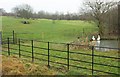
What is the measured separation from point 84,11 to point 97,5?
7.90ft

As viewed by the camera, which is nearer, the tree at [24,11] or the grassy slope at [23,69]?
the grassy slope at [23,69]

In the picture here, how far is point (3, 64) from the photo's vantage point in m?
9.94

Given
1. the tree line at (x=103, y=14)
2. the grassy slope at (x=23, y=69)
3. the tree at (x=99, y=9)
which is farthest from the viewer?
the tree at (x=99, y=9)

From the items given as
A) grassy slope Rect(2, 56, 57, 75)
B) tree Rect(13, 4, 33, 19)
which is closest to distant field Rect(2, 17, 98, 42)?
tree Rect(13, 4, 33, 19)

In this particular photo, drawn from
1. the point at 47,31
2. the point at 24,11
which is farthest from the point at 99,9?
the point at 24,11

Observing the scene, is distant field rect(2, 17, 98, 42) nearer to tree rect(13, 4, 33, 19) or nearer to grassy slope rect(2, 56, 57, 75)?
tree rect(13, 4, 33, 19)

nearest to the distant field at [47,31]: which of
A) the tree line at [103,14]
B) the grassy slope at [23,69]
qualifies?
the tree line at [103,14]

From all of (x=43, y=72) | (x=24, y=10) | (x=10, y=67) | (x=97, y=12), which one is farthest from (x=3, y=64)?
(x=24, y=10)

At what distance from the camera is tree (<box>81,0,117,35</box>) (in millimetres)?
36281

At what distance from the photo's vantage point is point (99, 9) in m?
36.5

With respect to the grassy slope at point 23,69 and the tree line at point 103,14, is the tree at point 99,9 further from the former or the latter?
the grassy slope at point 23,69

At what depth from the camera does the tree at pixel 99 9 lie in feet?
119

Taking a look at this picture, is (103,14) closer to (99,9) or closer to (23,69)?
(99,9)

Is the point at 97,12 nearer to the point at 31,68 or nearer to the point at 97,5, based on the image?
the point at 97,5
